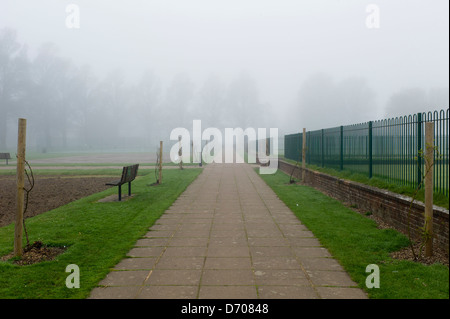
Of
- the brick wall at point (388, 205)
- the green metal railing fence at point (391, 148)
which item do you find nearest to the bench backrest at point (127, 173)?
the brick wall at point (388, 205)

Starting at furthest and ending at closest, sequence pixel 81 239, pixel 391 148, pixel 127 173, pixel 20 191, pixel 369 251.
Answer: pixel 127 173 < pixel 391 148 < pixel 81 239 < pixel 369 251 < pixel 20 191

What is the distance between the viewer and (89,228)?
6918mm

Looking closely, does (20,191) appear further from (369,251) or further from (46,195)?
(46,195)

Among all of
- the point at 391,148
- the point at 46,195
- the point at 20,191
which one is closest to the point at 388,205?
the point at 391,148

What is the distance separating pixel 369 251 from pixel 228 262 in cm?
203

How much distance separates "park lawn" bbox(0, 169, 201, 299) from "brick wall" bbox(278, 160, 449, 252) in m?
4.33

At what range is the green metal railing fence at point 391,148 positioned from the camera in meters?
6.13

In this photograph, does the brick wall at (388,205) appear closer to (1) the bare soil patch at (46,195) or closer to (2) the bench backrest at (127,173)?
(2) the bench backrest at (127,173)

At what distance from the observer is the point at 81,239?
6184 mm

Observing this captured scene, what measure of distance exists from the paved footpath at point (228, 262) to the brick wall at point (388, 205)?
1.53 metres
